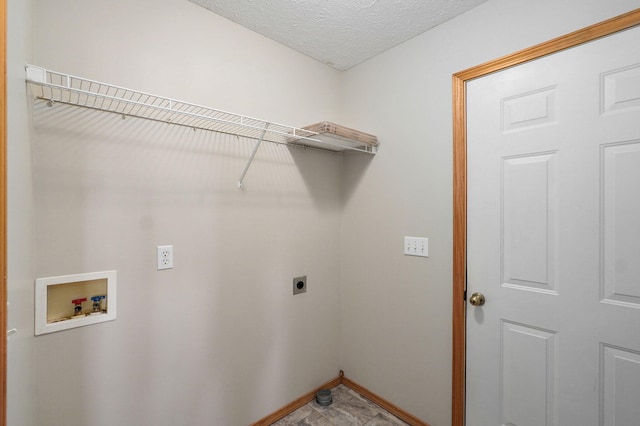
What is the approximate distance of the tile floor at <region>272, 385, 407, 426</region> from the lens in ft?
5.88

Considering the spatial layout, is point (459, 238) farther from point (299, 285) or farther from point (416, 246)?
point (299, 285)

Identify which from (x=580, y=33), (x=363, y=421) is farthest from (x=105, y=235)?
(x=580, y=33)

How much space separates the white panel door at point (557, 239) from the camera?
1.14m

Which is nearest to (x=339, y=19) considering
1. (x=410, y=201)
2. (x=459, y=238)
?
(x=410, y=201)

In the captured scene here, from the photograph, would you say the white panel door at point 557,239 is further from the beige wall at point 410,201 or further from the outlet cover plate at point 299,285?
the outlet cover plate at point 299,285

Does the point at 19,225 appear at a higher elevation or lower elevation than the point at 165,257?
higher

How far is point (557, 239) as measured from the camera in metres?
1.29

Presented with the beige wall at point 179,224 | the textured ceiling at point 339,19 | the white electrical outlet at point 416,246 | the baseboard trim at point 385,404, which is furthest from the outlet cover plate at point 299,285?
the textured ceiling at point 339,19

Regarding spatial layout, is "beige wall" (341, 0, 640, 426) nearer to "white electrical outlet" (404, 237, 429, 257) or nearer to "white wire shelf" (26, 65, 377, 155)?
"white electrical outlet" (404, 237, 429, 257)

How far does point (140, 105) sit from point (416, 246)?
1.67m

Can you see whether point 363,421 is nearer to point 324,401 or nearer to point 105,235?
point 324,401

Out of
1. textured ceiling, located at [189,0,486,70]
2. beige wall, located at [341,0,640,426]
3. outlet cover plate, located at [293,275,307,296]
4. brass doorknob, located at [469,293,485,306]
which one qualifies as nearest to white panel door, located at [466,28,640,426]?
brass doorknob, located at [469,293,485,306]

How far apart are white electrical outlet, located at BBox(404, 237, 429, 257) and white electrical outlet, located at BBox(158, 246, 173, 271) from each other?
1.37 meters

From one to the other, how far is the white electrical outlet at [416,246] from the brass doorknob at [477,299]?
33 centimetres
